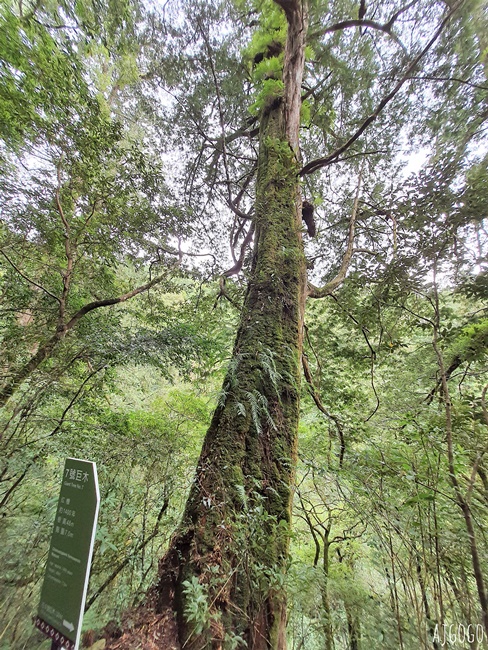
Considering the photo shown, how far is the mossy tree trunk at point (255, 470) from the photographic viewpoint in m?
1.40

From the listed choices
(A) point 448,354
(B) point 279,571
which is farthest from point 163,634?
(A) point 448,354

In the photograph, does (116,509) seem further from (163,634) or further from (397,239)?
(397,239)

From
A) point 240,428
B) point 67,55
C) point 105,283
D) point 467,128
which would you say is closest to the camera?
point 240,428

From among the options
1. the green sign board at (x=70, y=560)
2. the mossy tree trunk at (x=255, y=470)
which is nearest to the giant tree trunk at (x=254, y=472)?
the mossy tree trunk at (x=255, y=470)

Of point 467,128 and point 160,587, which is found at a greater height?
point 467,128

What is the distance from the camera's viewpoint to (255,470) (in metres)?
1.93

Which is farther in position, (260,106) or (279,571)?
(260,106)

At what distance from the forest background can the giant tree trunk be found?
0.04 meters

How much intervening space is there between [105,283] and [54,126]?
212cm

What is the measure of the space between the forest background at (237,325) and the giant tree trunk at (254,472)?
4 centimetres

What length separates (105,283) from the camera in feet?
15.1

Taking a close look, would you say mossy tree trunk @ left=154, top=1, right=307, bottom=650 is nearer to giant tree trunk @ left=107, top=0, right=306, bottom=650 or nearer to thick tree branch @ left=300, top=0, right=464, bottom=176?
giant tree trunk @ left=107, top=0, right=306, bottom=650

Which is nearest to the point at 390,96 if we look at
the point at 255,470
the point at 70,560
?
the point at 255,470

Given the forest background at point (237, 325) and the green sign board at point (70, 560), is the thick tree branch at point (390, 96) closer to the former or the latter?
the forest background at point (237, 325)
